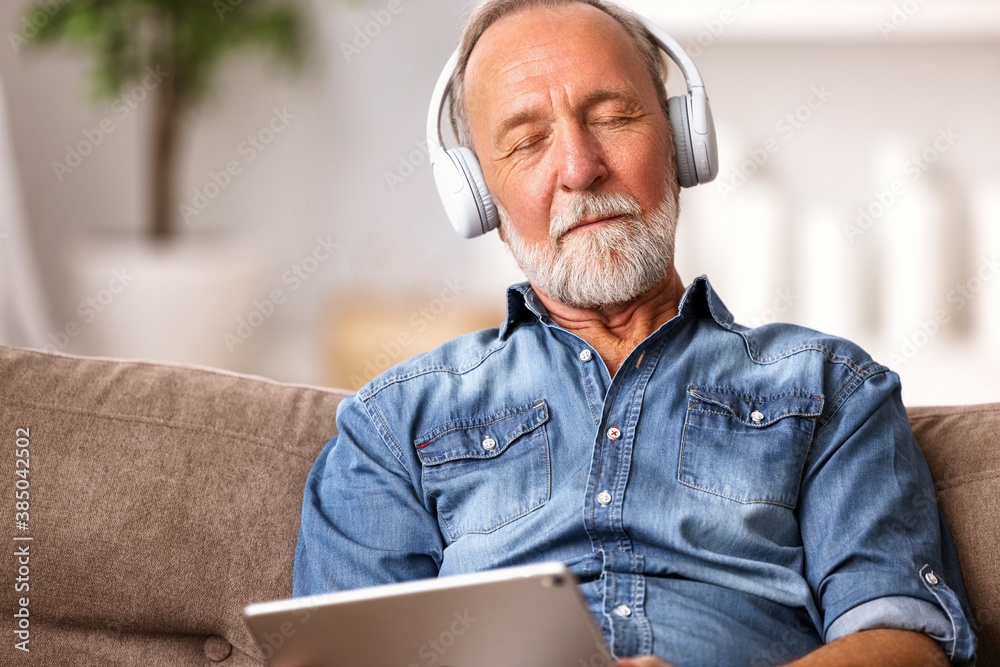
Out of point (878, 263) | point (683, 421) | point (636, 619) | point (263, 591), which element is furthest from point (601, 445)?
point (878, 263)

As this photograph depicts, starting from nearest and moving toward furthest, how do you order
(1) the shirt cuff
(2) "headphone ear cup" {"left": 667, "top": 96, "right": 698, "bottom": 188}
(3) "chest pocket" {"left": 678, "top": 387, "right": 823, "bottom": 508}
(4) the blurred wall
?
(1) the shirt cuff
(3) "chest pocket" {"left": 678, "top": 387, "right": 823, "bottom": 508}
(2) "headphone ear cup" {"left": 667, "top": 96, "right": 698, "bottom": 188}
(4) the blurred wall

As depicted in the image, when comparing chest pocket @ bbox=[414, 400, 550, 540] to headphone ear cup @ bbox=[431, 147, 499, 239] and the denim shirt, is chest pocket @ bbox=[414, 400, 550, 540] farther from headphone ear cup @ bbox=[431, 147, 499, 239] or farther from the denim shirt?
headphone ear cup @ bbox=[431, 147, 499, 239]

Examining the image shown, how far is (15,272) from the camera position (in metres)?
2.46

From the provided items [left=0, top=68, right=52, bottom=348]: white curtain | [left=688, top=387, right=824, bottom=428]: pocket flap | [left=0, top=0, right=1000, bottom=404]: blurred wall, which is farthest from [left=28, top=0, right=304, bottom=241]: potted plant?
[left=688, top=387, right=824, bottom=428]: pocket flap

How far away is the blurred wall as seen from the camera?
2.66m

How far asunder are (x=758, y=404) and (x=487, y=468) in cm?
34

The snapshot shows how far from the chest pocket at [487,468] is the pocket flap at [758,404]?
0.66ft

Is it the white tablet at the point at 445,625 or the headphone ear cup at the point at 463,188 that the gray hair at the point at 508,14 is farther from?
the white tablet at the point at 445,625

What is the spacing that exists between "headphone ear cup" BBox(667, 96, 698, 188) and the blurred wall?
135 cm

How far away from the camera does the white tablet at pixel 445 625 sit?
0.73m

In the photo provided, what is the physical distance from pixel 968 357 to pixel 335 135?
2.37 m

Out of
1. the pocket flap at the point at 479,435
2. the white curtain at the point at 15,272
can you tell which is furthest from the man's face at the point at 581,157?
→ the white curtain at the point at 15,272

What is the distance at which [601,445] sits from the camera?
3.62ft

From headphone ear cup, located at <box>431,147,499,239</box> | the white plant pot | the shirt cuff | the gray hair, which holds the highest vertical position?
the gray hair
